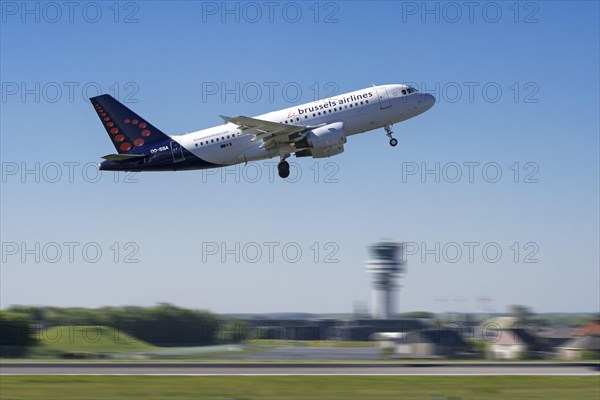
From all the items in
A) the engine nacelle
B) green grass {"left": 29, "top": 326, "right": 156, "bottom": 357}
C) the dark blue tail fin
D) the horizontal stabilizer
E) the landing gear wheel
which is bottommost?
green grass {"left": 29, "top": 326, "right": 156, "bottom": 357}

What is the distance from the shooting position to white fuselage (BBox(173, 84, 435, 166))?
60781 millimetres

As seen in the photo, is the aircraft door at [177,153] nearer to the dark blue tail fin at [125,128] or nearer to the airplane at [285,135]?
the airplane at [285,135]

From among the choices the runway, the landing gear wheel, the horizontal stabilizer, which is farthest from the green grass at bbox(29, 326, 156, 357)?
the landing gear wheel

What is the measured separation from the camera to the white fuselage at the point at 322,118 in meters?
60.8

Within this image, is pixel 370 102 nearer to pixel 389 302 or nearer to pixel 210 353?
pixel 210 353

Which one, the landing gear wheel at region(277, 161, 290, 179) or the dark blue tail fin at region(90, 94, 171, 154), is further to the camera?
the dark blue tail fin at region(90, 94, 171, 154)

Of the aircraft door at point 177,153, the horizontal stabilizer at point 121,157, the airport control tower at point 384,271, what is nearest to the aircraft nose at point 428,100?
the aircraft door at point 177,153

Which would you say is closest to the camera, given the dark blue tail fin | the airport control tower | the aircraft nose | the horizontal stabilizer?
the horizontal stabilizer

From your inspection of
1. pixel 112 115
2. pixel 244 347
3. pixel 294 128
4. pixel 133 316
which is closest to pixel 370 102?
pixel 294 128
